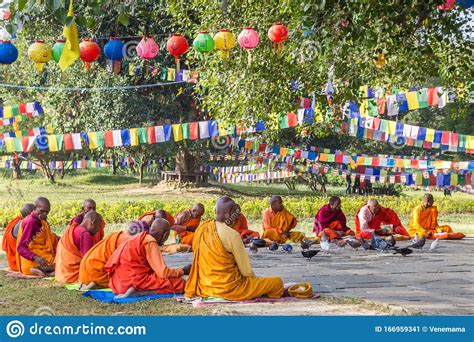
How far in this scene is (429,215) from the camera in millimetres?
15844

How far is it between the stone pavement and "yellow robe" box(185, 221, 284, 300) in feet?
3.38

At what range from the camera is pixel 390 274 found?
10906 millimetres

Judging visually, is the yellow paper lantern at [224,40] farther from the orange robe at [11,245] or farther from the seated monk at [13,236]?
the orange robe at [11,245]

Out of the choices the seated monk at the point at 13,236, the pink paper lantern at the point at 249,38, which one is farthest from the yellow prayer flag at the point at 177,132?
the seated monk at the point at 13,236

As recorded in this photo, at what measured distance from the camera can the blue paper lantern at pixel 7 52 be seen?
11664 millimetres

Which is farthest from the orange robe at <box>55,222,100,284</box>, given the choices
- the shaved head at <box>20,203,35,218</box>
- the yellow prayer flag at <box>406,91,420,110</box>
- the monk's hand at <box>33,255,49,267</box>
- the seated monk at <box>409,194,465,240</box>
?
the yellow prayer flag at <box>406,91,420,110</box>

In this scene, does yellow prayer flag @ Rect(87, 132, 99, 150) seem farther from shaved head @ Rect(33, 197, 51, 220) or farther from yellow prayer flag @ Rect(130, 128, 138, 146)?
shaved head @ Rect(33, 197, 51, 220)

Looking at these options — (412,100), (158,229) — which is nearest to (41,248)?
(158,229)

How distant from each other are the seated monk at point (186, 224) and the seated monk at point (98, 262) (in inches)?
183

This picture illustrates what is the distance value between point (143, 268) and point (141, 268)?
0.03 m

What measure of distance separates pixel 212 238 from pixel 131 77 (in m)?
17.5

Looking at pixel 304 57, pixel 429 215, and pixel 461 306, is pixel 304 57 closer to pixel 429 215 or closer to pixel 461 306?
pixel 461 306

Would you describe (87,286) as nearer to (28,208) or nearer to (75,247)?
(75,247)

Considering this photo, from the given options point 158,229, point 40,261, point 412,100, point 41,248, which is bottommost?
point 40,261
